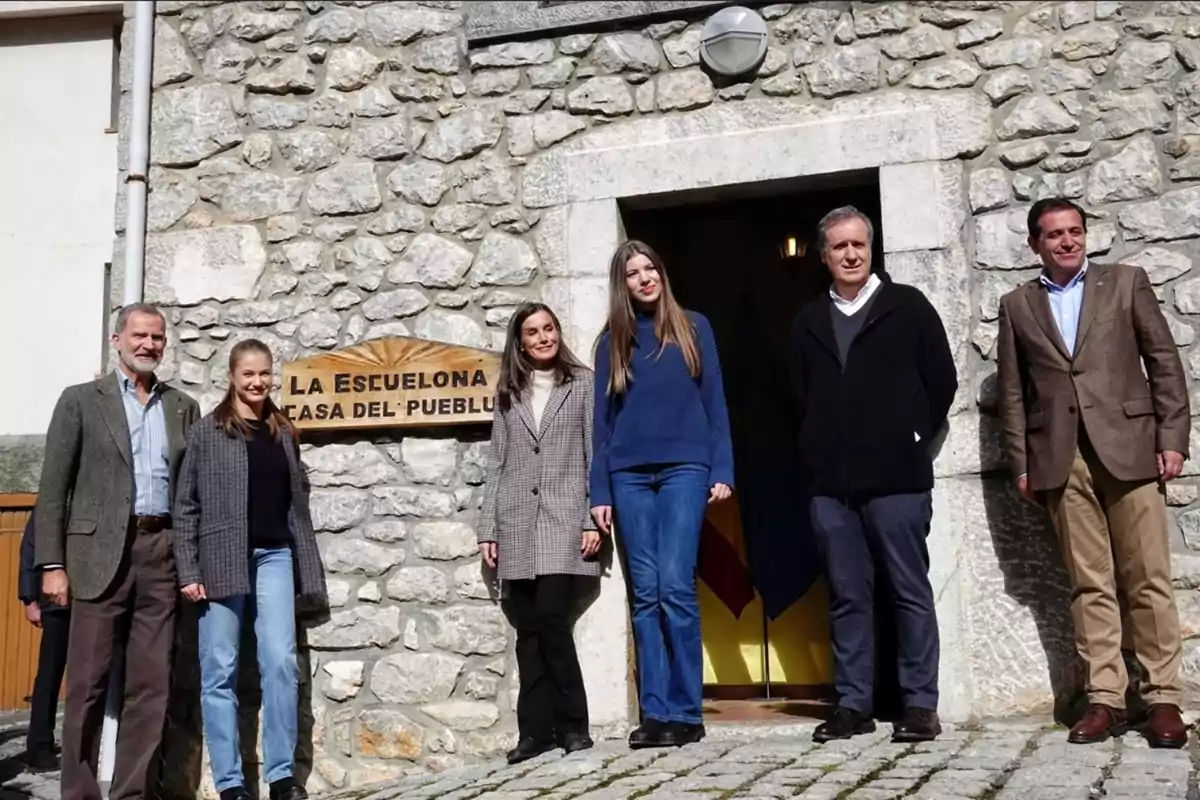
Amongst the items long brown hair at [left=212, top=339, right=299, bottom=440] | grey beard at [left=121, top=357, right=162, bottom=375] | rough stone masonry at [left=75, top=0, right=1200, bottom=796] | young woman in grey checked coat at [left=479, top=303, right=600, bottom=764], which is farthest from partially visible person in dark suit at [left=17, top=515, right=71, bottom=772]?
young woman in grey checked coat at [left=479, top=303, right=600, bottom=764]

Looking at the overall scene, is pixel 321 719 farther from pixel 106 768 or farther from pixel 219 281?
pixel 219 281

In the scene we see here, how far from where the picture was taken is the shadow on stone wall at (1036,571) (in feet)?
13.1

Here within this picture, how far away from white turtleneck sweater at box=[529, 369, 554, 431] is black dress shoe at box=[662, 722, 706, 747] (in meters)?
1.18

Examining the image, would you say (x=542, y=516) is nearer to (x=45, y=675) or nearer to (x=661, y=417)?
(x=661, y=417)

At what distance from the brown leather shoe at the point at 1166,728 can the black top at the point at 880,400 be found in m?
0.93

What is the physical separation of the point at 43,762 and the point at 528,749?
7.91 ft

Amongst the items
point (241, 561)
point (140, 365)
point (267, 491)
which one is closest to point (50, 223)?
point (140, 365)

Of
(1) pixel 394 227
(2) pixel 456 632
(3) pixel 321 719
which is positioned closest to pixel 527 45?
(1) pixel 394 227

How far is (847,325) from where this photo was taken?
159 inches

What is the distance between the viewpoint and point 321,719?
15.1 feet

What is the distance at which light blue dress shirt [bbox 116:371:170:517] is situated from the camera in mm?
4301

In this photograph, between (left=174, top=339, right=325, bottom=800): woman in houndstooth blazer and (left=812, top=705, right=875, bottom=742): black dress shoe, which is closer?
(left=812, top=705, right=875, bottom=742): black dress shoe

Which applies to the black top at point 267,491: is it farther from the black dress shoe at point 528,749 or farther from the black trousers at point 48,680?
the black trousers at point 48,680

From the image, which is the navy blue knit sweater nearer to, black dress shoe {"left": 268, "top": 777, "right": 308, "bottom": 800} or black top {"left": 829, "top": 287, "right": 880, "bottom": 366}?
black top {"left": 829, "top": 287, "right": 880, "bottom": 366}
